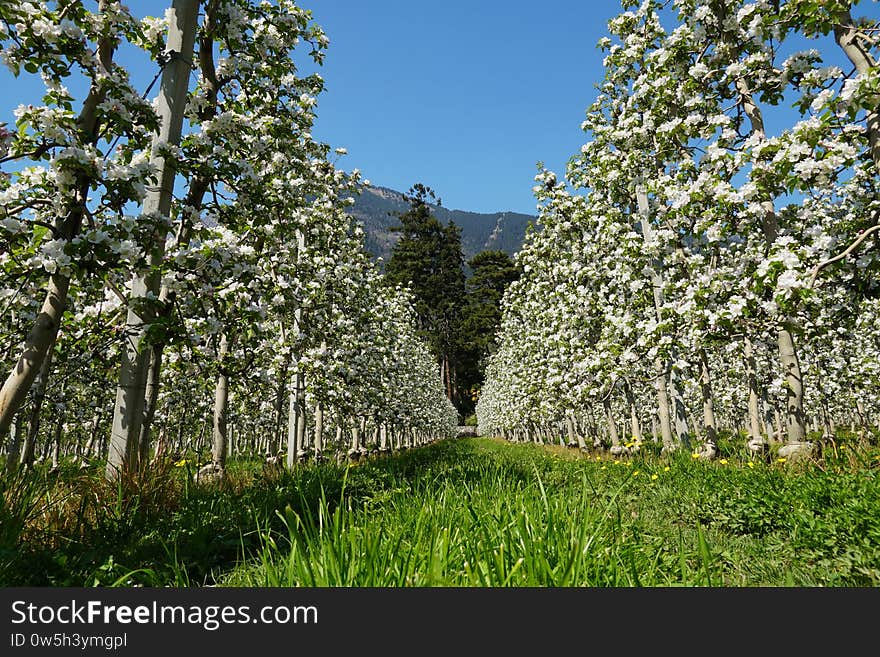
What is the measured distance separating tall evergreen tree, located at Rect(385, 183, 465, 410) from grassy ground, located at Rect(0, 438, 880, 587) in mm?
56474

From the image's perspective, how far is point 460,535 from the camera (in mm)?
3375

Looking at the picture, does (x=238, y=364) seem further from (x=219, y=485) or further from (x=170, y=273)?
(x=170, y=273)

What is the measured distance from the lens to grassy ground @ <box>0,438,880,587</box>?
8.98ft

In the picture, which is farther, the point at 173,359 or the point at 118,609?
the point at 173,359

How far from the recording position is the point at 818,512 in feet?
15.5

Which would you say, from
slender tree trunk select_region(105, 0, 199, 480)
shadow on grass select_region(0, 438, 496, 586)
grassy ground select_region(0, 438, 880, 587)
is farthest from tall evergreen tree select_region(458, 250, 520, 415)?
shadow on grass select_region(0, 438, 496, 586)

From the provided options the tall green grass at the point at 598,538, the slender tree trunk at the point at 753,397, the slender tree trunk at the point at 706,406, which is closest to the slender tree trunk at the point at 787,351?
the slender tree trunk at the point at 753,397

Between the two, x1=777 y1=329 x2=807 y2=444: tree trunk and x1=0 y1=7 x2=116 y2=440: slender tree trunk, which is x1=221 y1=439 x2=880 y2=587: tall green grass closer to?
x1=777 y1=329 x2=807 y2=444: tree trunk

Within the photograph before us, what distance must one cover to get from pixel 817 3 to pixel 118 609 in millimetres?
8298

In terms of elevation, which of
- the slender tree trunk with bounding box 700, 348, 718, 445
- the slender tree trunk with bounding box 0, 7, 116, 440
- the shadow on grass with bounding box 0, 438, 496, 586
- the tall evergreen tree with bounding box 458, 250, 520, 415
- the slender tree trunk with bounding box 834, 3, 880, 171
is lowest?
the shadow on grass with bounding box 0, 438, 496, 586

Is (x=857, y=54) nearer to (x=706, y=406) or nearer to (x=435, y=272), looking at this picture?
(x=706, y=406)

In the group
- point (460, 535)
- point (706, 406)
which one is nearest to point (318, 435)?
point (706, 406)

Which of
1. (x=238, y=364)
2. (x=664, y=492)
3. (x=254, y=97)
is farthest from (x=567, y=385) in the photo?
(x=254, y=97)

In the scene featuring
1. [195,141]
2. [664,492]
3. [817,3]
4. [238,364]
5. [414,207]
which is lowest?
[664,492]
